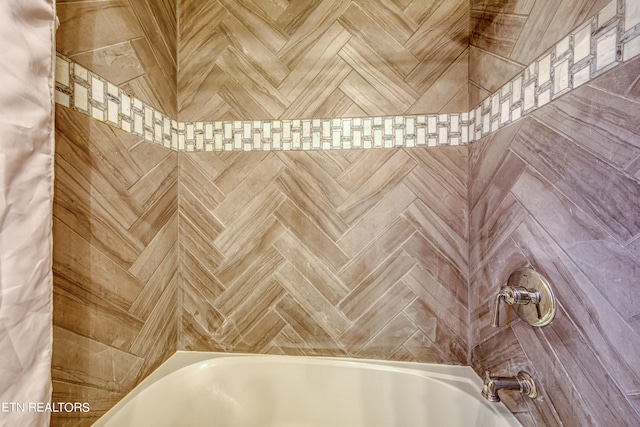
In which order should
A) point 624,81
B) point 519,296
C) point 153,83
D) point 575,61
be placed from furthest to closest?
point 153,83, point 519,296, point 575,61, point 624,81

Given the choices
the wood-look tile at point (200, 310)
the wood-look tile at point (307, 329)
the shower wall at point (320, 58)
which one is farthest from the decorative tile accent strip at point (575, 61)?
the wood-look tile at point (200, 310)

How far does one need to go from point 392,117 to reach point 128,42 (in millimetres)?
1058

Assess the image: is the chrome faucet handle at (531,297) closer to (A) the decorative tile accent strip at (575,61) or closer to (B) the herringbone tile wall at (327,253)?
(B) the herringbone tile wall at (327,253)

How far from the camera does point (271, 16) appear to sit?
1.18 m

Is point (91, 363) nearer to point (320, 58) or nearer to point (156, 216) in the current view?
point (156, 216)

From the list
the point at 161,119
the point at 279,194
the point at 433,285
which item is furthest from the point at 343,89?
the point at 433,285

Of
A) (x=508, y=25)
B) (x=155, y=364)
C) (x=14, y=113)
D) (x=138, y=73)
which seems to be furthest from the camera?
(x=155, y=364)

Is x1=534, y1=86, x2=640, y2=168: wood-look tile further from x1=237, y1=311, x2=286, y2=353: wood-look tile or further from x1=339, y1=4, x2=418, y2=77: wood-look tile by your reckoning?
x1=237, y1=311, x2=286, y2=353: wood-look tile

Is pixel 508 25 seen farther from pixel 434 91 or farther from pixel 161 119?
pixel 161 119

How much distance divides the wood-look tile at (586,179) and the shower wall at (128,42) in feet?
4.43

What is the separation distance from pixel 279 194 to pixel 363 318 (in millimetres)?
691

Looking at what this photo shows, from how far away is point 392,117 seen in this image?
1.14 meters

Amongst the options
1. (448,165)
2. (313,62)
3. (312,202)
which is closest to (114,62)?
(313,62)

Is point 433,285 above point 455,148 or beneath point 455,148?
beneath
